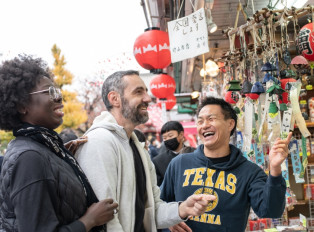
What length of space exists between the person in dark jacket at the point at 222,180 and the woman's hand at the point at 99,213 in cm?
77

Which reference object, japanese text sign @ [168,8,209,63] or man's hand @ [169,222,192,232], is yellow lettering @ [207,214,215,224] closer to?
man's hand @ [169,222,192,232]

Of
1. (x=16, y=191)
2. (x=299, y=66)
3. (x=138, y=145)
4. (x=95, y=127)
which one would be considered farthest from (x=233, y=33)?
(x=16, y=191)

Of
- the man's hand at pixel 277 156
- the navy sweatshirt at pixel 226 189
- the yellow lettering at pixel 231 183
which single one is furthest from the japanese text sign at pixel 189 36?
the man's hand at pixel 277 156

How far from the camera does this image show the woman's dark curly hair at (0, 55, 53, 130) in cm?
145

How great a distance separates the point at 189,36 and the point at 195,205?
1732mm

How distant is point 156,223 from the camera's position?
1.98m

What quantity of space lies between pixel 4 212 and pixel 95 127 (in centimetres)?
63

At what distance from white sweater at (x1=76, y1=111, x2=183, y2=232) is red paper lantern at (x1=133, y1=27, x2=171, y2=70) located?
8.52 ft

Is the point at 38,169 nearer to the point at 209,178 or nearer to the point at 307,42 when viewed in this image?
the point at 209,178

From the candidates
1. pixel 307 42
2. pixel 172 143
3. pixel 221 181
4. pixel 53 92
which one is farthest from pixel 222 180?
pixel 172 143

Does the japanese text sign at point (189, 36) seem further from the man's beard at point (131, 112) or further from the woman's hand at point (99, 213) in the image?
the woman's hand at point (99, 213)

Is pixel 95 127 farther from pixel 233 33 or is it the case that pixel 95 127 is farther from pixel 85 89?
pixel 85 89

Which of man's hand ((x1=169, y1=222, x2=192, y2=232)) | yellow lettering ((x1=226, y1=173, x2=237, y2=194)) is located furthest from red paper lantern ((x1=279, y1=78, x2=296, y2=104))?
man's hand ((x1=169, y1=222, x2=192, y2=232))

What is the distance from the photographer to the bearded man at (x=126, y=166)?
5.31 ft
